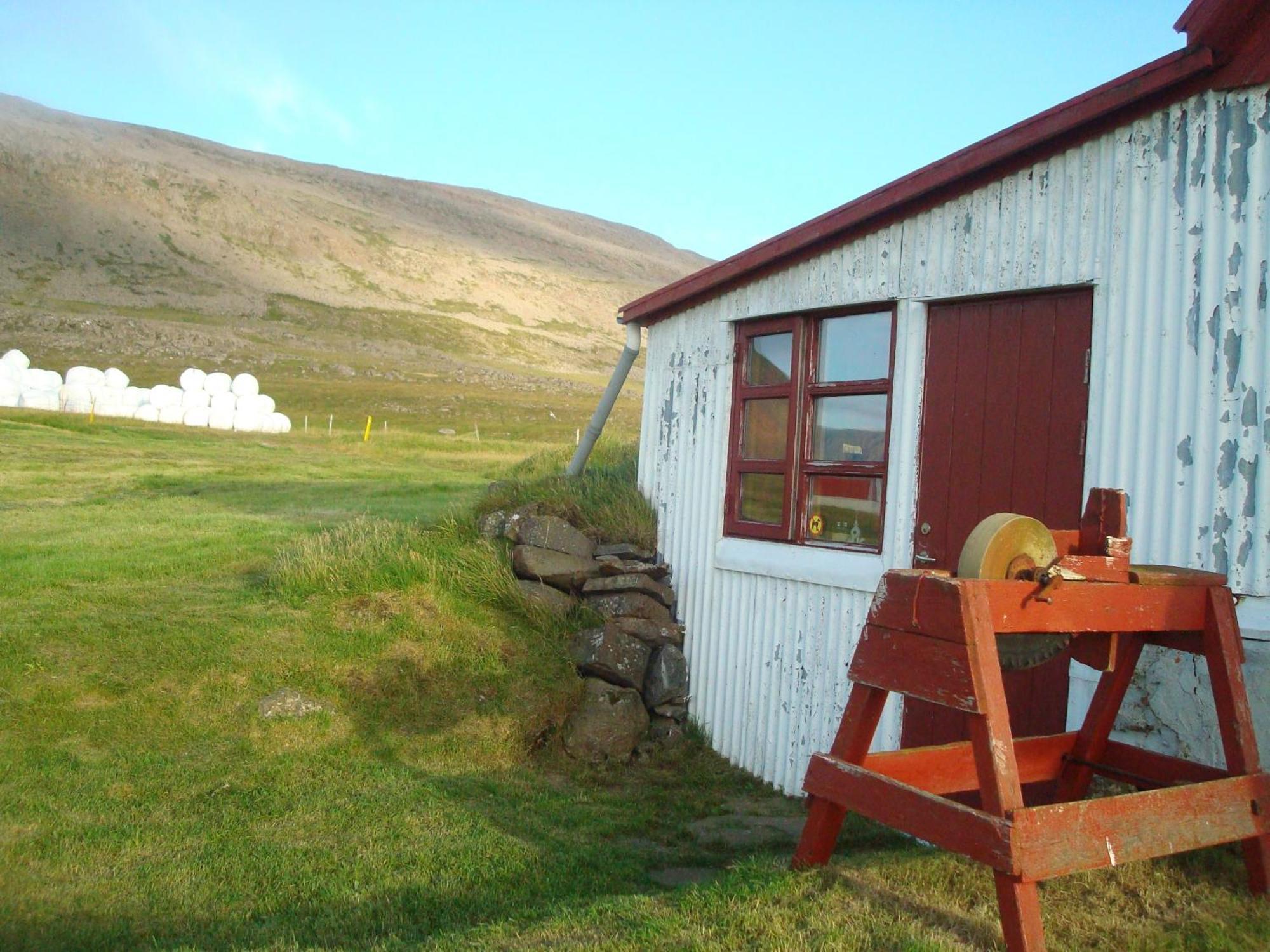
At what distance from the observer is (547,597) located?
368 inches

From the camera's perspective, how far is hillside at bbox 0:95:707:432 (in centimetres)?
6756

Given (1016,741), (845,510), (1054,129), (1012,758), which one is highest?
(1054,129)

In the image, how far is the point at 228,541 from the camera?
12773 mm

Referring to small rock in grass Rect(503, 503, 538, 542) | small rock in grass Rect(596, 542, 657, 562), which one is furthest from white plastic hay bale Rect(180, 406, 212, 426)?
small rock in grass Rect(596, 542, 657, 562)

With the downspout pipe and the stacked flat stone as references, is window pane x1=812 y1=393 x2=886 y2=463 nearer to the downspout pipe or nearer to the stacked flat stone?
the stacked flat stone

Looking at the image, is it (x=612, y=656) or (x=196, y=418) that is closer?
(x=612, y=656)

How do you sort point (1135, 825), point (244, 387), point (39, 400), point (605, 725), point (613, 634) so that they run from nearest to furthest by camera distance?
point (1135, 825)
point (605, 725)
point (613, 634)
point (39, 400)
point (244, 387)

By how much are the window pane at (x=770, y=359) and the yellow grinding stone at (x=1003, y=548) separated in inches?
168

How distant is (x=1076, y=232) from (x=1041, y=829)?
3.86 metres

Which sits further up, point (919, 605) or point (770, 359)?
point (770, 359)

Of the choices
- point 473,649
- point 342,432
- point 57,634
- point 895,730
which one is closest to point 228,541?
point 57,634

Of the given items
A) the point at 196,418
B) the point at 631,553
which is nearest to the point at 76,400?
the point at 196,418

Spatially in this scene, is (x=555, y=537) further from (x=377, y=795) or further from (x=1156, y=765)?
(x=1156, y=765)

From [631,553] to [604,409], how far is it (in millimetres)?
1996
